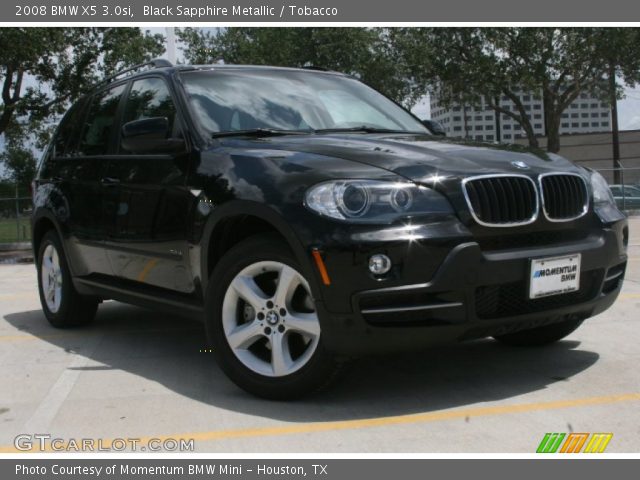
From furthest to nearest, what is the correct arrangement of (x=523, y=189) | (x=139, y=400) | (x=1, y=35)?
(x=1, y=35) → (x=139, y=400) → (x=523, y=189)

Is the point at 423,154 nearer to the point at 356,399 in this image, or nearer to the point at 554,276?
the point at 554,276

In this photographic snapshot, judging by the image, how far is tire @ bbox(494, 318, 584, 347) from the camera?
504 centimetres

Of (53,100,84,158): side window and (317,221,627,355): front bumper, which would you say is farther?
(53,100,84,158): side window

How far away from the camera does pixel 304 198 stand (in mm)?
3746

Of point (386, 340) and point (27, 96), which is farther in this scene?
point (27, 96)

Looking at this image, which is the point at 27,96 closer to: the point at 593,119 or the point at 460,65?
the point at 460,65

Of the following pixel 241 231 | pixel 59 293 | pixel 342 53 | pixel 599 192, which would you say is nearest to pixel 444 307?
pixel 241 231

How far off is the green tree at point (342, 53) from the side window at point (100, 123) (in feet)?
79.0

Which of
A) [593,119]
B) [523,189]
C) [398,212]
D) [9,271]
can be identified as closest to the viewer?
[398,212]

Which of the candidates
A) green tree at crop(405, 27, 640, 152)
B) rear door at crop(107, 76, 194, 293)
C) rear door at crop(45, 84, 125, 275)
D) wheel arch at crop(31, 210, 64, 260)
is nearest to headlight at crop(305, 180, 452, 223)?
rear door at crop(107, 76, 194, 293)

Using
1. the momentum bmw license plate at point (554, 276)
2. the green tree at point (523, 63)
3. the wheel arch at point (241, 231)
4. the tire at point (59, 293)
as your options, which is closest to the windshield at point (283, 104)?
the wheel arch at point (241, 231)

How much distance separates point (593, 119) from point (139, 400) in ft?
248

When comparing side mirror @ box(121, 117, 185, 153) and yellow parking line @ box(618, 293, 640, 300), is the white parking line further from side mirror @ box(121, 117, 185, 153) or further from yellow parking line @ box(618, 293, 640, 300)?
yellow parking line @ box(618, 293, 640, 300)
